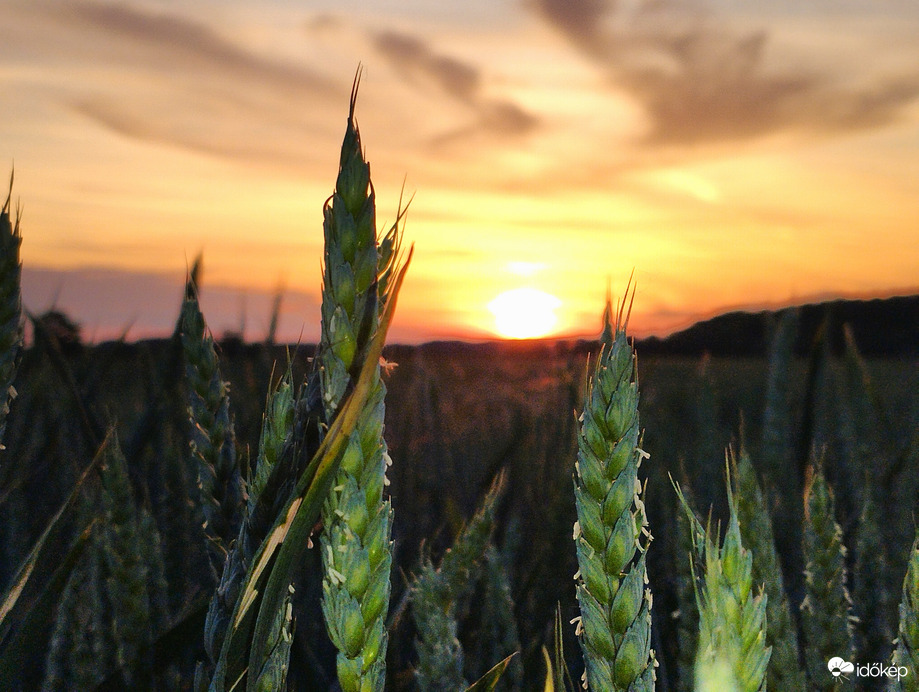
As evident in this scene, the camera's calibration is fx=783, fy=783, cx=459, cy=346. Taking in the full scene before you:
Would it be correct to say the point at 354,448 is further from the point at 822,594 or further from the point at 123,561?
the point at 822,594

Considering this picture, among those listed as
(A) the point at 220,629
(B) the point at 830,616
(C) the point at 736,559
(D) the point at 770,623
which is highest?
(C) the point at 736,559

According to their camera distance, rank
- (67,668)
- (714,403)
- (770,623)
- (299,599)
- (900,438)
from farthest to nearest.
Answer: (900,438), (714,403), (299,599), (67,668), (770,623)

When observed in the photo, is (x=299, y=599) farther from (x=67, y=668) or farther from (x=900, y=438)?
(x=900, y=438)

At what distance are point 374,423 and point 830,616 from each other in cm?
143

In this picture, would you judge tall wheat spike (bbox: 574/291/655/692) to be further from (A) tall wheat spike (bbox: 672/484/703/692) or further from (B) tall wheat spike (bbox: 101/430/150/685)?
(B) tall wheat spike (bbox: 101/430/150/685)

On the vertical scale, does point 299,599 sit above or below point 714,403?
below

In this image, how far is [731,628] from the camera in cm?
56

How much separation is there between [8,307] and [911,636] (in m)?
1.07

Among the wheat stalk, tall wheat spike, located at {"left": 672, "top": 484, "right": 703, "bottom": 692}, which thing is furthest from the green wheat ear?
tall wheat spike, located at {"left": 672, "top": 484, "right": 703, "bottom": 692}

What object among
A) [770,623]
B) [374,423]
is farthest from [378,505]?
[770,623]

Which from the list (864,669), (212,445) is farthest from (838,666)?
(212,445)

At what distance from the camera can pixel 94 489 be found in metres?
1.68

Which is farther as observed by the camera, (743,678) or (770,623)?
(770,623)

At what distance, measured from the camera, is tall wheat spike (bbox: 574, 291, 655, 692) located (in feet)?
2.14
